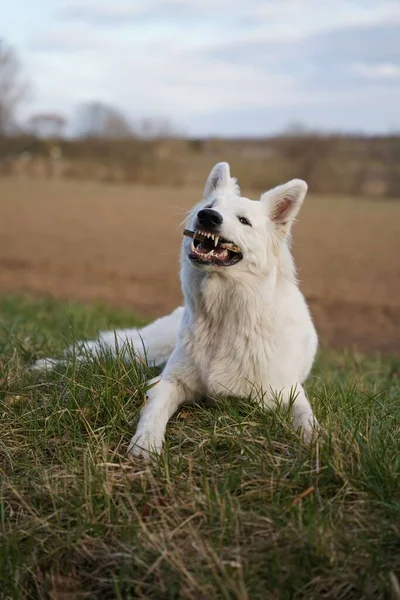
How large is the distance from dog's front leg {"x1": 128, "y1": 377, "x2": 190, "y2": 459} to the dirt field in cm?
716

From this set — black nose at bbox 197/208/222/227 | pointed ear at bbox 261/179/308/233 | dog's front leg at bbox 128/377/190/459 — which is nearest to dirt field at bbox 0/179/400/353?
pointed ear at bbox 261/179/308/233

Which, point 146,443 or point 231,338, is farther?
point 231,338

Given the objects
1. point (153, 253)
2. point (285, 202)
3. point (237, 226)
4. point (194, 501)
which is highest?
point (285, 202)

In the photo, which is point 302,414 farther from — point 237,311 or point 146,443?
point 146,443

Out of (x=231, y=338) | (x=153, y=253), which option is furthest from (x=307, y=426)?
(x=153, y=253)

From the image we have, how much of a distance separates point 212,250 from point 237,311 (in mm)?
422

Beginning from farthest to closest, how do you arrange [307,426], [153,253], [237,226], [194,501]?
[153,253]
[237,226]
[307,426]
[194,501]

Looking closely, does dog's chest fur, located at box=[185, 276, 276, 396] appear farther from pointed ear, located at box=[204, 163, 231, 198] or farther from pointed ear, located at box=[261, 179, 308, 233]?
pointed ear, located at box=[204, 163, 231, 198]

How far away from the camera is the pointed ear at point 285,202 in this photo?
14.3 feet

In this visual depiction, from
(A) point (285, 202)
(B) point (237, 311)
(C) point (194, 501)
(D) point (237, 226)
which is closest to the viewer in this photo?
(C) point (194, 501)

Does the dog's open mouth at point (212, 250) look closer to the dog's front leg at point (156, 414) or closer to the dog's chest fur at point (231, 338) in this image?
the dog's chest fur at point (231, 338)

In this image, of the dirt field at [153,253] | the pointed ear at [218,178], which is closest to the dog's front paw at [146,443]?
the pointed ear at [218,178]

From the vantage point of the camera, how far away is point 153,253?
19.0 meters

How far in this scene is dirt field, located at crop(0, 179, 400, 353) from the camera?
13820 mm
